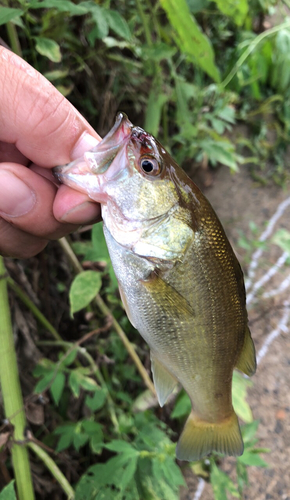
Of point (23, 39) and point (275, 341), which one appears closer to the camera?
point (23, 39)

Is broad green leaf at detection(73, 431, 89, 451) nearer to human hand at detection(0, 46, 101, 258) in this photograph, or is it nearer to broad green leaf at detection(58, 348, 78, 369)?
broad green leaf at detection(58, 348, 78, 369)

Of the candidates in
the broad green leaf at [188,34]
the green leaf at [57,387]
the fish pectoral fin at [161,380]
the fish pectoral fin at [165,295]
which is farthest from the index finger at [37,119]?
the broad green leaf at [188,34]

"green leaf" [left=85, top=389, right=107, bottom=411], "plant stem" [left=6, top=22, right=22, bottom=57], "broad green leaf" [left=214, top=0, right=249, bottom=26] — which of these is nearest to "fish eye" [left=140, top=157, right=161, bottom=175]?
"plant stem" [left=6, top=22, right=22, bottom=57]

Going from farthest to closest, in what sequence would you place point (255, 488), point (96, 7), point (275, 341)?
1. point (275, 341)
2. point (255, 488)
3. point (96, 7)

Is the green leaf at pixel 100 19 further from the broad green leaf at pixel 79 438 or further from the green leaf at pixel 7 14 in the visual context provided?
the broad green leaf at pixel 79 438

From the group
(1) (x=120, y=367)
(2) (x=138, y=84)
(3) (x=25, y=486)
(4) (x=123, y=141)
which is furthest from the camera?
(2) (x=138, y=84)

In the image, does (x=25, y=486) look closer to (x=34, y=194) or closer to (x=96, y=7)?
(x=34, y=194)

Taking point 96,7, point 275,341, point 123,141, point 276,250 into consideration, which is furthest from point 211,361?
→ point 276,250
